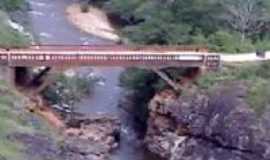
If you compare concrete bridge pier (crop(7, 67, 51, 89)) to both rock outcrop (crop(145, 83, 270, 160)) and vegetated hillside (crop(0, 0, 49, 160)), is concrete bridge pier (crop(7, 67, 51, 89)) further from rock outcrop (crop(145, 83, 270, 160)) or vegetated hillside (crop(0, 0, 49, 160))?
rock outcrop (crop(145, 83, 270, 160))

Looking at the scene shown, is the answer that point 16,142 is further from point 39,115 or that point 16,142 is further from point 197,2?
point 197,2

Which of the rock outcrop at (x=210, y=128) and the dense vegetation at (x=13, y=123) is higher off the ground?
the dense vegetation at (x=13, y=123)

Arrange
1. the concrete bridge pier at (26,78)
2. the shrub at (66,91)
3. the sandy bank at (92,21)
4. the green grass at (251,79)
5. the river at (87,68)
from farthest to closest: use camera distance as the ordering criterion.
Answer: the sandy bank at (92,21) < the shrub at (66,91) < the river at (87,68) < the concrete bridge pier at (26,78) < the green grass at (251,79)

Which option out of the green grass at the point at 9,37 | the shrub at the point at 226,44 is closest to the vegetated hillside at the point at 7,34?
the green grass at the point at 9,37

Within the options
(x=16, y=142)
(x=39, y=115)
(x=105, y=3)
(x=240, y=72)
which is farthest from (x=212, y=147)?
(x=105, y=3)

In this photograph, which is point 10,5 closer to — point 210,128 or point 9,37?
point 9,37

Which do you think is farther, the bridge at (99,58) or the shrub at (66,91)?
the shrub at (66,91)

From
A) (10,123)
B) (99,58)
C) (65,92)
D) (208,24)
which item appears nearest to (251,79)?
(208,24)

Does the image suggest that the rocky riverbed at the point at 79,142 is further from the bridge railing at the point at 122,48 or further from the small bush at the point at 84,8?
the small bush at the point at 84,8
